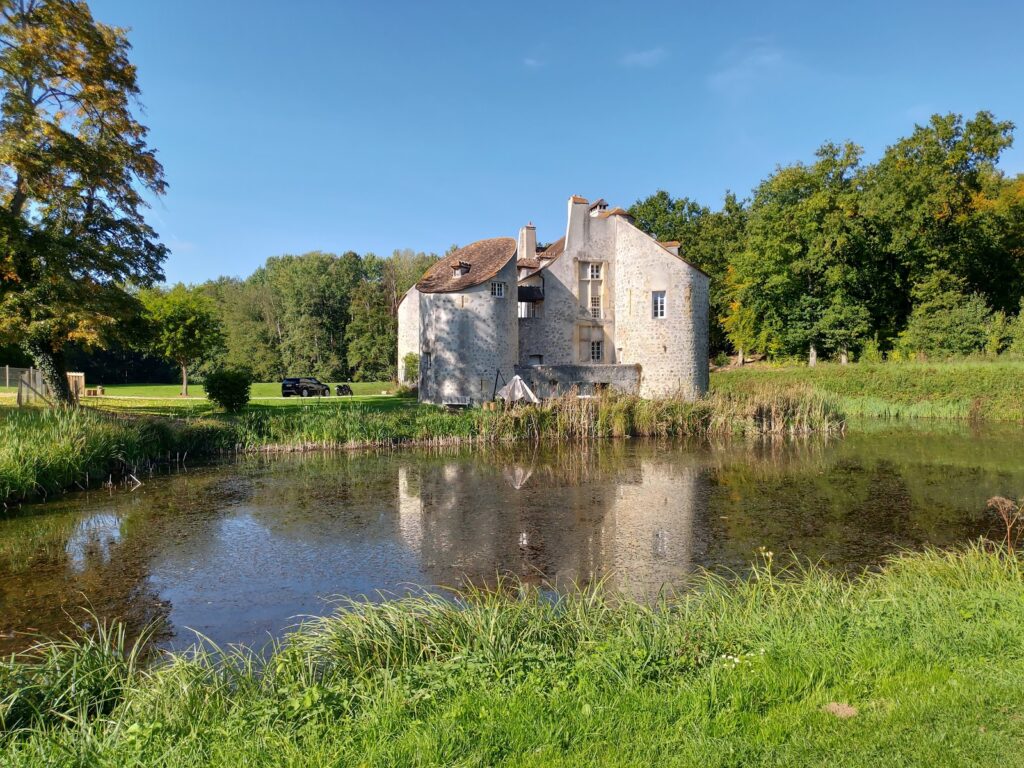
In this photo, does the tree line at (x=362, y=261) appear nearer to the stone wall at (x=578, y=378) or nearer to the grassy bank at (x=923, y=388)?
the grassy bank at (x=923, y=388)

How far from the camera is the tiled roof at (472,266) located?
94.7 ft

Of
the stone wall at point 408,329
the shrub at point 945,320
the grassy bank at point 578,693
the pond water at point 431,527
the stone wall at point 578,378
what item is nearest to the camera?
the grassy bank at point 578,693

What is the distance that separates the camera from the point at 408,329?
130 feet

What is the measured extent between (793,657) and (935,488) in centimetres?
1184

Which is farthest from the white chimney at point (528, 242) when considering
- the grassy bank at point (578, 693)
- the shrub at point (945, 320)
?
the grassy bank at point (578, 693)

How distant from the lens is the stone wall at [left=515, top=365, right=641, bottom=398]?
98.9 ft

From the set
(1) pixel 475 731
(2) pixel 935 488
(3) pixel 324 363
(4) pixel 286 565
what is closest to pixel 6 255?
(4) pixel 286 565

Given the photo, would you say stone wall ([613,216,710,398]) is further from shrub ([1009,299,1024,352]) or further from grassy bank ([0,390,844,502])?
shrub ([1009,299,1024,352])

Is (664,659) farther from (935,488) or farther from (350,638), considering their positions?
(935,488)

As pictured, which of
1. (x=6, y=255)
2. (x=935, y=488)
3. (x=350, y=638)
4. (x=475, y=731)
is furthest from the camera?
(x=6, y=255)

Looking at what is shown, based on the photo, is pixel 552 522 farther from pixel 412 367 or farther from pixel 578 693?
pixel 412 367

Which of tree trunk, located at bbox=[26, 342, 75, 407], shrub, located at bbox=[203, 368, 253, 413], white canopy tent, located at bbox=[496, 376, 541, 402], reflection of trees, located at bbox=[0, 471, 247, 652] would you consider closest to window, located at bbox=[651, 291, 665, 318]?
white canopy tent, located at bbox=[496, 376, 541, 402]

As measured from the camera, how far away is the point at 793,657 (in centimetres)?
443

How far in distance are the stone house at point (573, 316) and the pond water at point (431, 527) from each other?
11.0 metres
